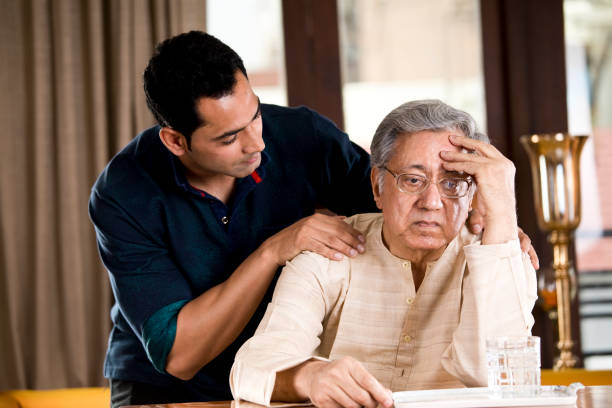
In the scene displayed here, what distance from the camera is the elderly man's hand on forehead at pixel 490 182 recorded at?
1.63m

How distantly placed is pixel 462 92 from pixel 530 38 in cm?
47

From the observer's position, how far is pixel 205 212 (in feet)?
6.85

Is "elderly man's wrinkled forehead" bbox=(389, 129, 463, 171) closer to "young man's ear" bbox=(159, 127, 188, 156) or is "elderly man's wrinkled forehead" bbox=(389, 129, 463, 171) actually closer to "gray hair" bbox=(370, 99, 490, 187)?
"gray hair" bbox=(370, 99, 490, 187)

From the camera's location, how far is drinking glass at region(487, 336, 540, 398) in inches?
50.7

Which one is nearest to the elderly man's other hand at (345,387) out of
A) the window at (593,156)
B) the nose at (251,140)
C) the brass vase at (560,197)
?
the nose at (251,140)

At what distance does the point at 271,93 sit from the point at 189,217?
2389mm

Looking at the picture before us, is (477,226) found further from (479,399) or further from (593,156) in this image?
(593,156)

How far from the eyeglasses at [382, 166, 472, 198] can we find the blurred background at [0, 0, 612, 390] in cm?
231

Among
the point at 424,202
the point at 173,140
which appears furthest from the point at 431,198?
the point at 173,140

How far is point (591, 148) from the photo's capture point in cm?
429

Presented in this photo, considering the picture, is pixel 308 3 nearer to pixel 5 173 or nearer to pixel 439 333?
pixel 5 173

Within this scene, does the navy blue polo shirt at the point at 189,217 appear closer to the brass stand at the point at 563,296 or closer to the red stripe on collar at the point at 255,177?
the red stripe on collar at the point at 255,177

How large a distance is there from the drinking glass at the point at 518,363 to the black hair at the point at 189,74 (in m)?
0.92

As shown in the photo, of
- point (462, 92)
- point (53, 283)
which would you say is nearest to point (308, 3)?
point (462, 92)
